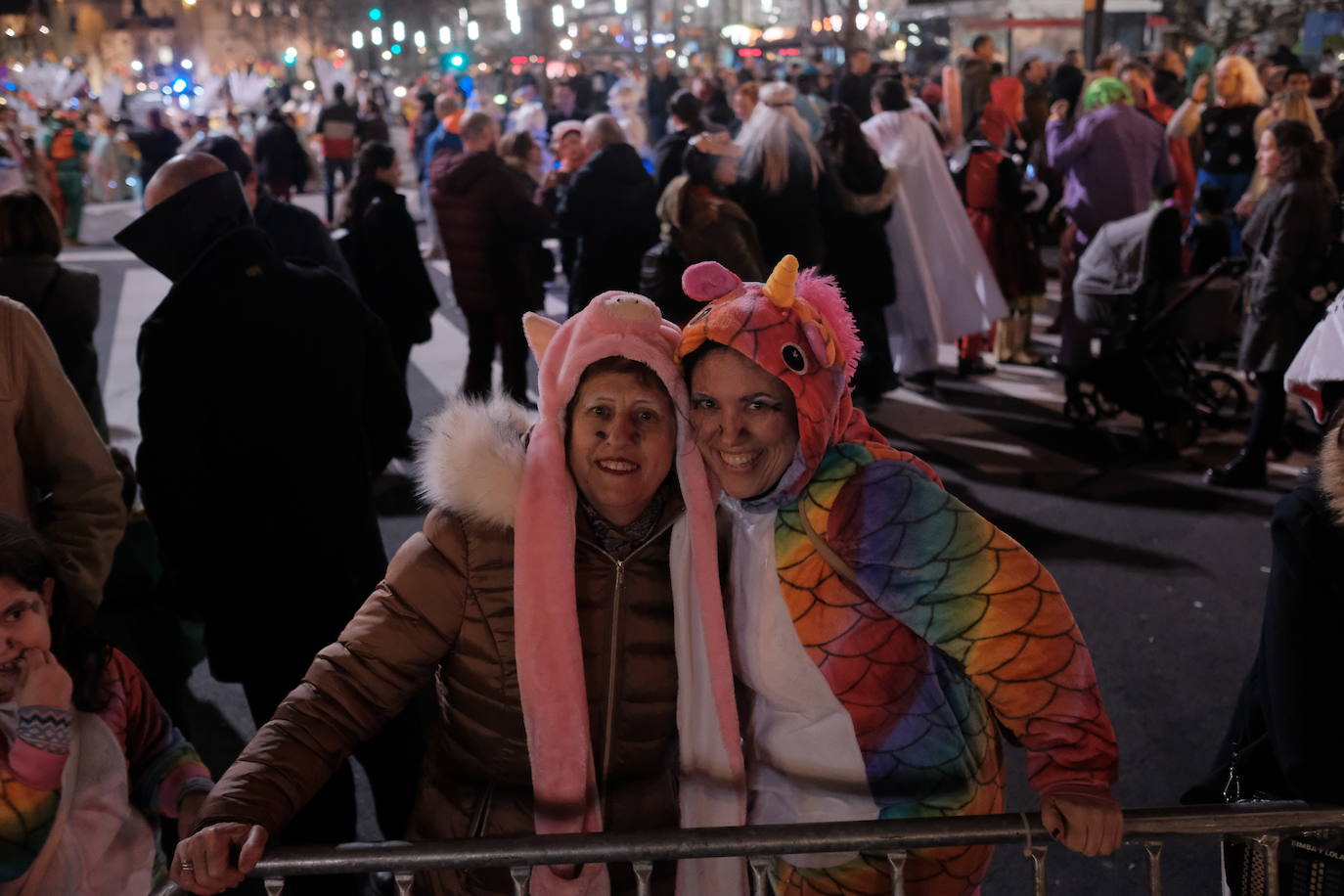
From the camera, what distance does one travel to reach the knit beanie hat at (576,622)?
6.84 feet

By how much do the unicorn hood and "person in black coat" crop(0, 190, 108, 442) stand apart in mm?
3039

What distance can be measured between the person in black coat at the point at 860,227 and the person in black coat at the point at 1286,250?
2.21 meters

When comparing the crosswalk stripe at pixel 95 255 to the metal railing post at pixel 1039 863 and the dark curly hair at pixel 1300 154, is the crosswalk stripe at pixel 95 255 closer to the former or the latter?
the dark curly hair at pixel 1300 154

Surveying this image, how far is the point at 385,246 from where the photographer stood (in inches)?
270

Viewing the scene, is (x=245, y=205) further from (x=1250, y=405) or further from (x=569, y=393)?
(x=1250, y=405)

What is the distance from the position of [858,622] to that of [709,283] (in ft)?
2.19

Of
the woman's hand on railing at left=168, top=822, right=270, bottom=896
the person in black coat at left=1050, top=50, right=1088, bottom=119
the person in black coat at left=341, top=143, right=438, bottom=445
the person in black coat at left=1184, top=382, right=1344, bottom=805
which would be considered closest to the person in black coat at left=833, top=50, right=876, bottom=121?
the person in black coat at left=1050, top=50, right=1088, bottom=119

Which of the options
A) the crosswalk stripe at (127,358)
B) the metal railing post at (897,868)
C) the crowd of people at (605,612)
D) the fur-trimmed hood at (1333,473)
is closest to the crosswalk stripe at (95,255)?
the crosswalk stripe at (127,358)

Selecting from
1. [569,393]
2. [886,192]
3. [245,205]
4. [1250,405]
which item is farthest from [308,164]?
[569,393]

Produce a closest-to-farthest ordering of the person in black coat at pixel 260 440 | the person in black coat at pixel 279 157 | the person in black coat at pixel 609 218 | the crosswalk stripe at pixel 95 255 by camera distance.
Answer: the person in black coat at pixel 260 440 < the person in black coat at pixel 609 218 < the person in black coat at pixel 279 157 < the crosswalk stripe at pixel 95 255

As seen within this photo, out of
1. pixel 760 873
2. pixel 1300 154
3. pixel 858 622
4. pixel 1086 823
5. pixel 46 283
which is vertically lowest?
pixel 760 873

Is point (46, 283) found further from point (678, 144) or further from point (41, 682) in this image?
point (678, 144)

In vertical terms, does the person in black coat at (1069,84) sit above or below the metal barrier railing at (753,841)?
above

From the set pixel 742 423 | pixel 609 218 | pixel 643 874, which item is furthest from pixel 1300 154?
→ pixel 643 874
